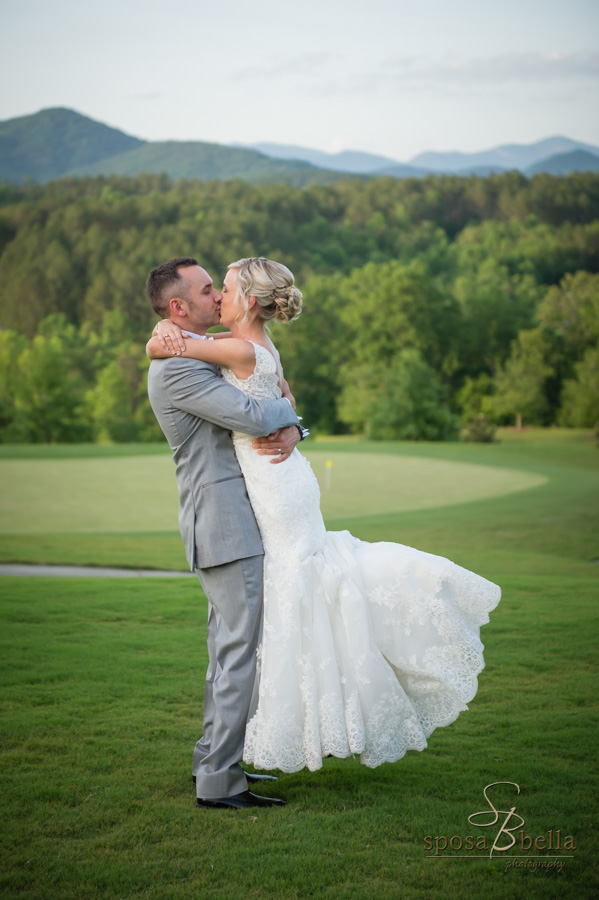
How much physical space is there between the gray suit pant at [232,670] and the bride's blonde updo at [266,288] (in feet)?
3.42

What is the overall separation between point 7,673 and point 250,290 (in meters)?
3.01

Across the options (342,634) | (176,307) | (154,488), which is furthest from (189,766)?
(154,488)

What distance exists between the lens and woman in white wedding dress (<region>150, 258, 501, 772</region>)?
3.20m

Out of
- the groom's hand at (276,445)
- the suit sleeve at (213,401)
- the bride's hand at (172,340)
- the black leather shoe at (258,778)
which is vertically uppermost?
the bride's hand at (172,340)

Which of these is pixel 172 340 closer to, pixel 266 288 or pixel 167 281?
pixel 167 281

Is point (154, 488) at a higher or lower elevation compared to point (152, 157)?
lower

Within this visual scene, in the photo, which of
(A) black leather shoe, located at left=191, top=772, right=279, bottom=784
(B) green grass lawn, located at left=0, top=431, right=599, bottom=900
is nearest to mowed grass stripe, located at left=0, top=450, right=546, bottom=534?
(B) green grass lawn, located at left=0, top=431, right=599, bottom=900

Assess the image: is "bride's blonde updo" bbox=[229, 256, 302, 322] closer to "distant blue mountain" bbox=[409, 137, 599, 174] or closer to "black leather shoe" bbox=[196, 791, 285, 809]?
"black leather shoe" bbox=[196, 791, 285, 809]

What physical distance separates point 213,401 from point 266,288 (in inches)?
20.4

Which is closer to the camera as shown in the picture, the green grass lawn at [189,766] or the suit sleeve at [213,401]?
the green grass lawn at [189,766]

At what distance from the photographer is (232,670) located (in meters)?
3.30

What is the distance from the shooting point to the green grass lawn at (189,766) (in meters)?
2.73

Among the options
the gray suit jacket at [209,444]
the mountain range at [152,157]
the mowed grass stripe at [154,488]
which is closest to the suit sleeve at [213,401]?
the gray suit jacket at [209,444]

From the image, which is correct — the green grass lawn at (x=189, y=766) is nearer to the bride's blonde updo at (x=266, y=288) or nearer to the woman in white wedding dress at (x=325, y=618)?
the woman in white wedding dress at (x=325, y=618)
